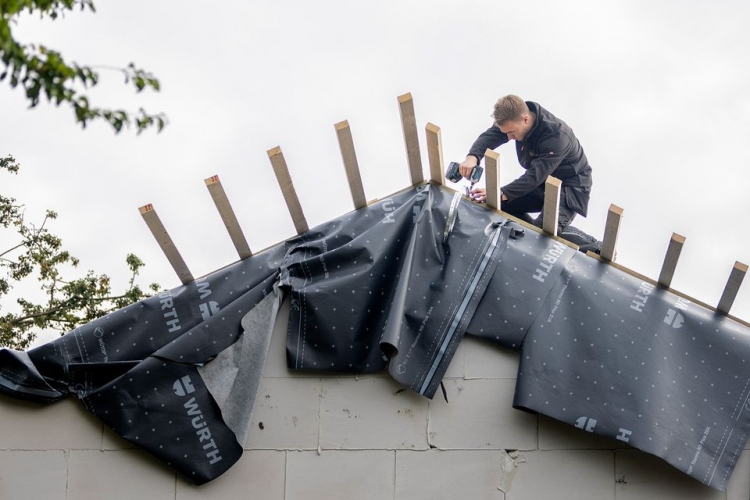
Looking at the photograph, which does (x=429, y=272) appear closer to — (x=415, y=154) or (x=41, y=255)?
(x=415, y=154)

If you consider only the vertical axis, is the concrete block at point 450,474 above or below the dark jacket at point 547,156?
below

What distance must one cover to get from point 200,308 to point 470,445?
160cm

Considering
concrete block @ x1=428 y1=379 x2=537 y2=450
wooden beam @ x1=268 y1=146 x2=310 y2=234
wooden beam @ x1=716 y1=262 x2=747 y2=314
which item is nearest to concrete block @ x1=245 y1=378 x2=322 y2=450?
concrete block @ x1=428 y1=379 x2=537 y2=450

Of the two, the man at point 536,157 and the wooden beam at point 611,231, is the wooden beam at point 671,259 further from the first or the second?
the man at point 536,157

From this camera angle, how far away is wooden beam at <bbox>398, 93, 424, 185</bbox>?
5113mm

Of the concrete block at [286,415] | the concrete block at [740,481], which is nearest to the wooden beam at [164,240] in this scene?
the concrete block at [286,415]

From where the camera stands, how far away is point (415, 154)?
17.4ft

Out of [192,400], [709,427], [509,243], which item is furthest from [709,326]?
[192,400]

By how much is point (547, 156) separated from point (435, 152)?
0.84 meters

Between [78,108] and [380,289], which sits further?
[380,289]

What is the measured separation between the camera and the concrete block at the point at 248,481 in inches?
190

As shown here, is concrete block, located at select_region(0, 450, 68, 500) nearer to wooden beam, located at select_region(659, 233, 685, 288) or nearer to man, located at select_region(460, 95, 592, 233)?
man, located at select_region(460, 95, 592, 233)

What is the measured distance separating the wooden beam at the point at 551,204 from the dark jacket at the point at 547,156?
0.53m

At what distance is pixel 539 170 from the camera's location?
5.66 metres
